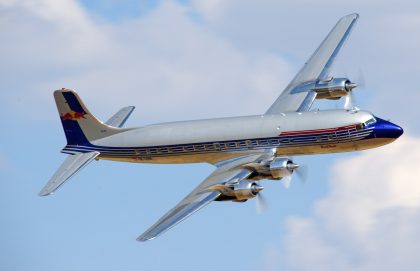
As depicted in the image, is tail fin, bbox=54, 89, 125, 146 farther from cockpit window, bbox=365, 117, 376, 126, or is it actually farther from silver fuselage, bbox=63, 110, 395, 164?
cockpit window, bbox=365, 117, 376, 126

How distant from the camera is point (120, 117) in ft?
273

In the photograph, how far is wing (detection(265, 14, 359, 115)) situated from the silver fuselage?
12.6 ft

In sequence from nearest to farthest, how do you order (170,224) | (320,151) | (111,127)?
(170,224)
(320,151)
(111,127)

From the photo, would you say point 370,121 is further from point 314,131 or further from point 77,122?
point 77,122

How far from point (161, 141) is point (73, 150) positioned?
6599 millimetres

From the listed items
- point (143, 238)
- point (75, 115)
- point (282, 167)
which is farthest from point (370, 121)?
point (75, 115)

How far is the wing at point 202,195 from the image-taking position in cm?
6531

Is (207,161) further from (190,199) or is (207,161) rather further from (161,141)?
(190,199)

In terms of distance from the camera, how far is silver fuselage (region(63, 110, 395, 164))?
75.4 metres

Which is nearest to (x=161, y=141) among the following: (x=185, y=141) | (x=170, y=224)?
(x=185, y=141)

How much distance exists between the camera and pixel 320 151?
251ft

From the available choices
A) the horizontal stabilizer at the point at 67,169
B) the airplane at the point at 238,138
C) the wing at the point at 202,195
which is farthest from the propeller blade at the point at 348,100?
the horizontal stabilizer at the point at 67,169

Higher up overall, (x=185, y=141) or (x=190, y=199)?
(x=185, y=141)

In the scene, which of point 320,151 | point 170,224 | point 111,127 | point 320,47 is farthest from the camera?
point 320,47
